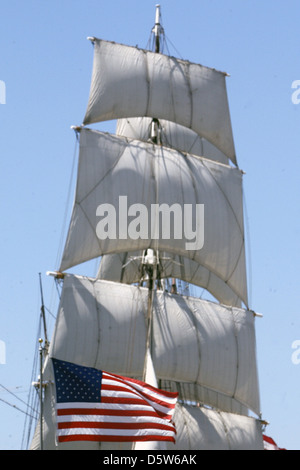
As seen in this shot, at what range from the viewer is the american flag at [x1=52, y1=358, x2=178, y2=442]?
2836cm

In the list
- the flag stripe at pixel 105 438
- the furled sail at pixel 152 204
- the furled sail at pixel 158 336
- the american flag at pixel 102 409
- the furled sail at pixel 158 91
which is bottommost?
the flag stripe at pixel 105 438

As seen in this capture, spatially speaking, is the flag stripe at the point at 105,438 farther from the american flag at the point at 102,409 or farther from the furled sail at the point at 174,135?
the furled sail at the point at 174,135

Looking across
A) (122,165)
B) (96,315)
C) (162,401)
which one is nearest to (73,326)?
(96,315)

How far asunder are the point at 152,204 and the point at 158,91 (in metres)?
5.72

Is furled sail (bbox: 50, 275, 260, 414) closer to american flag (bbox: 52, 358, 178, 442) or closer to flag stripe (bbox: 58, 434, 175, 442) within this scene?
american flag (bbox: 52, 358, 178, 442)

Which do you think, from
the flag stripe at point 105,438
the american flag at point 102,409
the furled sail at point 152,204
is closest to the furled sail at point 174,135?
the furled sail at point 152,204

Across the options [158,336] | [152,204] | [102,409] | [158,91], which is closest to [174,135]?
[158,91]

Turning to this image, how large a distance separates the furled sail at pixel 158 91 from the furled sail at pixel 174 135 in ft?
6.67

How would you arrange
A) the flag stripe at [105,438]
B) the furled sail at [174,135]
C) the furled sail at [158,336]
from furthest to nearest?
the furled sail at [174,135] → the furled sail at [158,336] → the flag stripe at [105,438]

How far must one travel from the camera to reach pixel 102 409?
2895cm

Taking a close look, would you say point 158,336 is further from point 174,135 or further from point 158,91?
point 174,135

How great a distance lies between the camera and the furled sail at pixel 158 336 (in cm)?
4047

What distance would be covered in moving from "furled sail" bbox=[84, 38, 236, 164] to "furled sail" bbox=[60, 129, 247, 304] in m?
1.60
